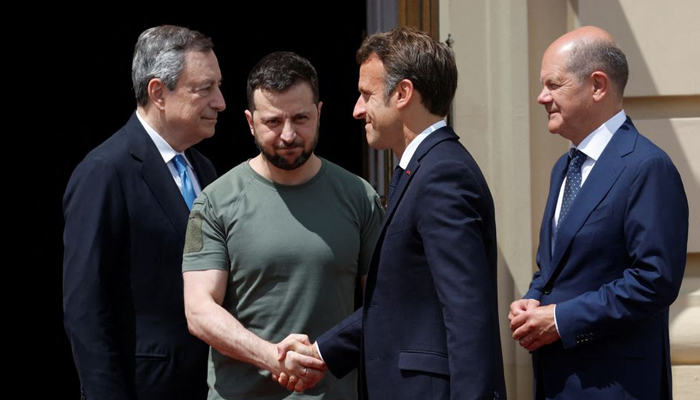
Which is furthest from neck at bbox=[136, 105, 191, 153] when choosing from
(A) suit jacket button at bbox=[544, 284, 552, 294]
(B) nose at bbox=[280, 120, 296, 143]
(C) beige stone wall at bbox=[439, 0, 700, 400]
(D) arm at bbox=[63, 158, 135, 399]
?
(A) suit jacket button at bbox=[544, 284, 552, 294]

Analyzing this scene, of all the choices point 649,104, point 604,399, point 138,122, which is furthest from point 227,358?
point 649,104

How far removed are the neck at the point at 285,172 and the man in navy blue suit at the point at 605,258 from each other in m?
0.79

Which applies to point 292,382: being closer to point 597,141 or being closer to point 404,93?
point 404,93

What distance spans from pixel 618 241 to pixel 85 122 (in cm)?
555

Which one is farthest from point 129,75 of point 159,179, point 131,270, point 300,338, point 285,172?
point 300,338

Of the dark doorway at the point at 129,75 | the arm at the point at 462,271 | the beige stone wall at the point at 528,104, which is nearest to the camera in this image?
the arm at the point at 462,271

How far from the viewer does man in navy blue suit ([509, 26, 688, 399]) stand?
3.15 m

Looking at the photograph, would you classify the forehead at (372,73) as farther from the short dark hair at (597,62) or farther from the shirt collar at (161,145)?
the shirt collar at (161,145)

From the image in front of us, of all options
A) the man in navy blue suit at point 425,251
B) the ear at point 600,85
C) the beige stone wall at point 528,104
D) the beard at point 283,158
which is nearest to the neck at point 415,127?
the man in navy blue suit at point 425,251

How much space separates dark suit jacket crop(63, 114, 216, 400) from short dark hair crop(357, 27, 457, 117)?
0.94m

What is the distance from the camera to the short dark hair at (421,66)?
3.18 m

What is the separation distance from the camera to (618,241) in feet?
10.6

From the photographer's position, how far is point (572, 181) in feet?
11.4

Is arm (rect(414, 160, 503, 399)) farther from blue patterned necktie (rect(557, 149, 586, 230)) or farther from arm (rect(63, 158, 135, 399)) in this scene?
arm (rect(63, 158, 135, 399))
